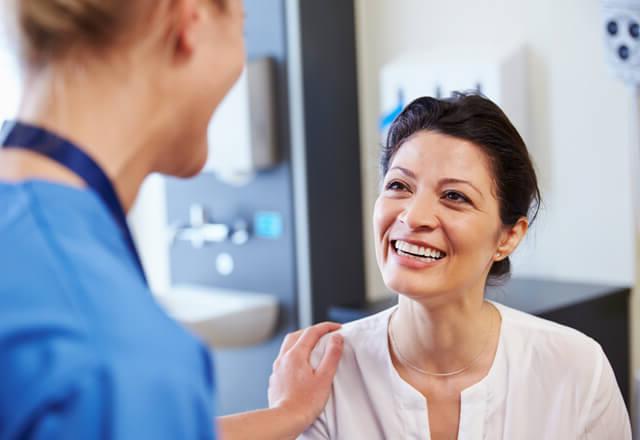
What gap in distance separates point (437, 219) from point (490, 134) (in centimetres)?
19

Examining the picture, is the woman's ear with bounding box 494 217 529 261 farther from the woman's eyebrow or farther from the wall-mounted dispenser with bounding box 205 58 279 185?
the wall-mounted dispenser with bounding box 205 58 279 185

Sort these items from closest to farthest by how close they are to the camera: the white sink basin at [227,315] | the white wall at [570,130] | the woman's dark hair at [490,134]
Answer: the woman's dark hair at [490,134]
the white wall at [570,130]
the white sink basin at [227,315]

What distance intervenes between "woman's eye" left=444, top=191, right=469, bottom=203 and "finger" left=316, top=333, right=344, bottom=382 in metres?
0.31

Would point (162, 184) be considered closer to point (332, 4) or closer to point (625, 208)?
point (332, 4)

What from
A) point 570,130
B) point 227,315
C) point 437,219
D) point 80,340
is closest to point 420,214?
point 437,219

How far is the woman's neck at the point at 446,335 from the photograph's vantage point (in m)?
1.58

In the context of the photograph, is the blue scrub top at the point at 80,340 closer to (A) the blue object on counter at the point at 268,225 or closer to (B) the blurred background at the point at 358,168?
(B) the blurred background at the point at 358,168

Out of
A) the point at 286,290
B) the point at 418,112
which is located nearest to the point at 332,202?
the point at 286,290

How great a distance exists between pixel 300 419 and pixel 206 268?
199 centimetres

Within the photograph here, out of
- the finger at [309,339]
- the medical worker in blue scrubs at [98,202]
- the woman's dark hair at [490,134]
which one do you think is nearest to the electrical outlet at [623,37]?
the woman's dark hair at [490,134]

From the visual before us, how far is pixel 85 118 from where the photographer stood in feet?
2.34

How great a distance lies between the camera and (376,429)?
155 centimetres

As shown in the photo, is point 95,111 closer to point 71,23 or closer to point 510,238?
point 71,23

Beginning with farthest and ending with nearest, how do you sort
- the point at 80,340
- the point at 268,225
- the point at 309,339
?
the point at 268,225, the point at 309,339, the point at 80,340
